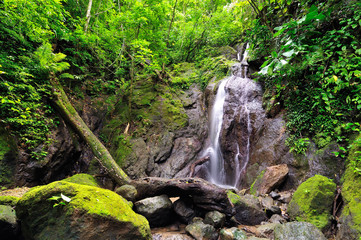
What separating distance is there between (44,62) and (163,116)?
5.52 m

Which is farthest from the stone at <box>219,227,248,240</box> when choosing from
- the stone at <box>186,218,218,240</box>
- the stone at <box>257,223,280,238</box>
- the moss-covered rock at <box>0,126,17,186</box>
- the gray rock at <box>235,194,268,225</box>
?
the moss-covered rock at <box>0,126,17,186</box>

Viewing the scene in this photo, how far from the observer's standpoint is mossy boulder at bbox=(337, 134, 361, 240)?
286cm

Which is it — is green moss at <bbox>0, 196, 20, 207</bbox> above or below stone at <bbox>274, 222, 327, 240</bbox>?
above

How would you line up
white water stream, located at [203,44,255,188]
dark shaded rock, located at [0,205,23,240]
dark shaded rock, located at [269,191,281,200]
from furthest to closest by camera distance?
white water stream, located at [203,44,255,188], dark shaded rock, located at [269,191,281,200], dark shaded rock, located at [0,205,23,240]

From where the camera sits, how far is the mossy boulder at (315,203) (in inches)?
140

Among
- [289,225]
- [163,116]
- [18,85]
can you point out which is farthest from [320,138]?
[18,85]

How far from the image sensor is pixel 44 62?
509cm

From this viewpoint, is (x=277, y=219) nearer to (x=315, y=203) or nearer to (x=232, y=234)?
(x=315, y=203)

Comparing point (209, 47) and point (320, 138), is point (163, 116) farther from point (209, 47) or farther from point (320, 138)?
point (209, 47)

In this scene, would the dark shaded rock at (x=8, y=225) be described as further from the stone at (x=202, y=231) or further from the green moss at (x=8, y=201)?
the stone at (x=202, y=231)

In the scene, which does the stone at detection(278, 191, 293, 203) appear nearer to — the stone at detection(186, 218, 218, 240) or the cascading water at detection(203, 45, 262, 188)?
the cascading water at detection(203, 45, 262, 188)

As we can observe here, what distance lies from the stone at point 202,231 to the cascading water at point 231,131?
157 inches

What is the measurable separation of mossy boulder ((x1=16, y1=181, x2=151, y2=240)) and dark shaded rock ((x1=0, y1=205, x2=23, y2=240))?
0.13 metres

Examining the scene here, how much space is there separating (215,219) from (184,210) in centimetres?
83
